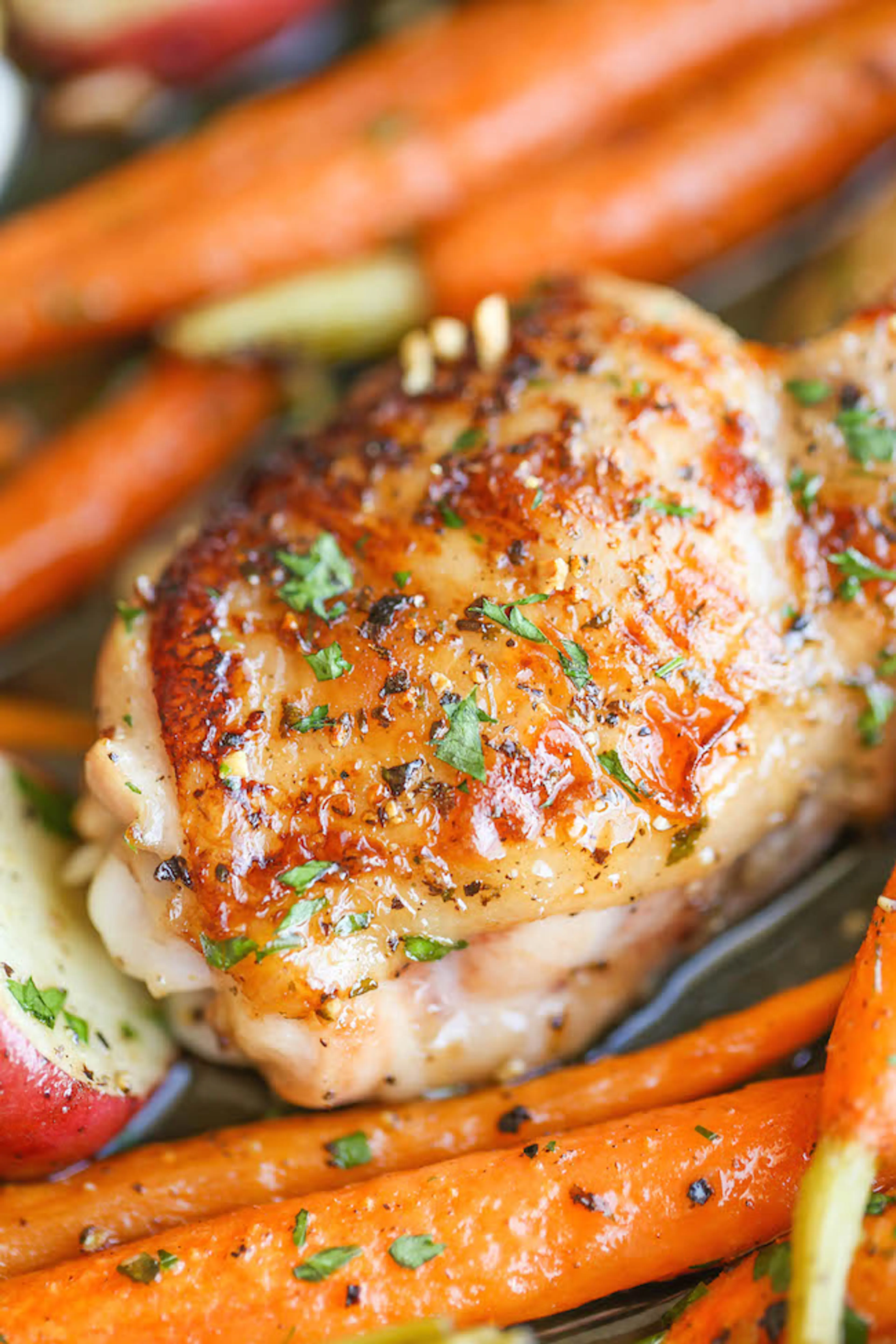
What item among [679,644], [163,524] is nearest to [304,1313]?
[679,644]

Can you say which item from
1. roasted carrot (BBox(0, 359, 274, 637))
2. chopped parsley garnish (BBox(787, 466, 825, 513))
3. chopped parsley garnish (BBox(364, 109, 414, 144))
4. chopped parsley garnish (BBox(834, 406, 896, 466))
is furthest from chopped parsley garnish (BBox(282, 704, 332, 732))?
chopped parsley garnish (BBox(364, 109, 414, 144))

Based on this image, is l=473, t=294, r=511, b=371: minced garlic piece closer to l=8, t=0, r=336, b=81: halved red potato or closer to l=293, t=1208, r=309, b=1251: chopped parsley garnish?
l=8, t=0, r=336, b=81: halved red potato

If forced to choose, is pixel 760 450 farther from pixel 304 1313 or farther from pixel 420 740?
pixel 304 1313

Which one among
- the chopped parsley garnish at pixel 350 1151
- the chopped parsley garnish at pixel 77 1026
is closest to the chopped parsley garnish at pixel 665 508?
the chopped parsley garnish at pixel 350 1151

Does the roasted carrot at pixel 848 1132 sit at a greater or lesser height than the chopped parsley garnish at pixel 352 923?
lesser

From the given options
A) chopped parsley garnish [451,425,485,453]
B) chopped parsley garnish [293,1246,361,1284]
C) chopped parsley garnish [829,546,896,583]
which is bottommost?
chopped parsley garnish [293,1246,361,1284]

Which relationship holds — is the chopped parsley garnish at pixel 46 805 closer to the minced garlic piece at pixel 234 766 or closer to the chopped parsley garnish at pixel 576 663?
the minced garlic piece at pixel 234 766

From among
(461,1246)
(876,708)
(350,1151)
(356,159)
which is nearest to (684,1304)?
(461,1246)
